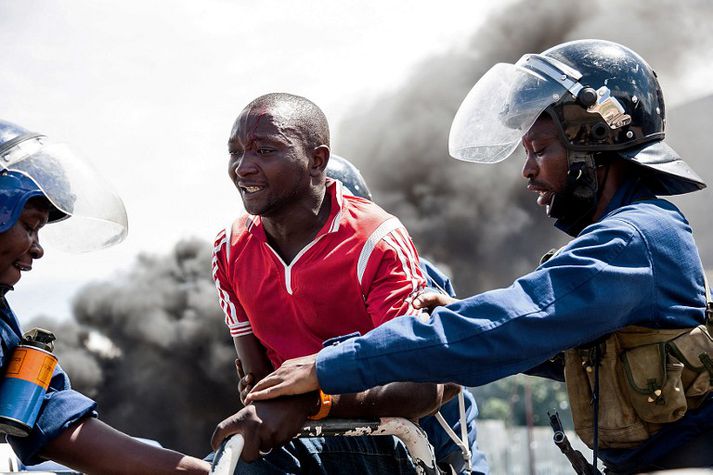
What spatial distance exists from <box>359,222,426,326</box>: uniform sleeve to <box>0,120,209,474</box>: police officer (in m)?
0.87

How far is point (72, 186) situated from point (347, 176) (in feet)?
9.44

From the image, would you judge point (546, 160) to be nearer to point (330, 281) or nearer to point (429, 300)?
point (429, 300)

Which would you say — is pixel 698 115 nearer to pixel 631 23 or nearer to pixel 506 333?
pixel 631 23

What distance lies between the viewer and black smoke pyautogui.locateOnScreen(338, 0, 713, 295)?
23.7 meters

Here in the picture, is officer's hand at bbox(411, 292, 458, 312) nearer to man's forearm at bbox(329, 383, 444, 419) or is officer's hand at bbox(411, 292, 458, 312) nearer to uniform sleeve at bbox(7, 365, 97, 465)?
man's forearm at bbox(329, 383, 444, 419)

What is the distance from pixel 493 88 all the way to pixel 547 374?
47.0 inches

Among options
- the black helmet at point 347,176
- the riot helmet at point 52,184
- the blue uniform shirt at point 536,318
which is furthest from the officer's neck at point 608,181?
the black helmet at point 347,176

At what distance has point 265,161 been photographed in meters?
3.57

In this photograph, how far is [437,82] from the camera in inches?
1005

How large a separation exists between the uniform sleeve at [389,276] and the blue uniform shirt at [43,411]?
1.10 metres

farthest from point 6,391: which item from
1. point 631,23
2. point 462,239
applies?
point 631,23

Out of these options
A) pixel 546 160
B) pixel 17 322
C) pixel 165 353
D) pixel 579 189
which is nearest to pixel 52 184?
pixel 17 322

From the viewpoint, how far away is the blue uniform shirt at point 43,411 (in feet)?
10.2

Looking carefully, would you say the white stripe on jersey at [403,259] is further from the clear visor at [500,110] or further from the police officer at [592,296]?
the clear visor at [500,110]
